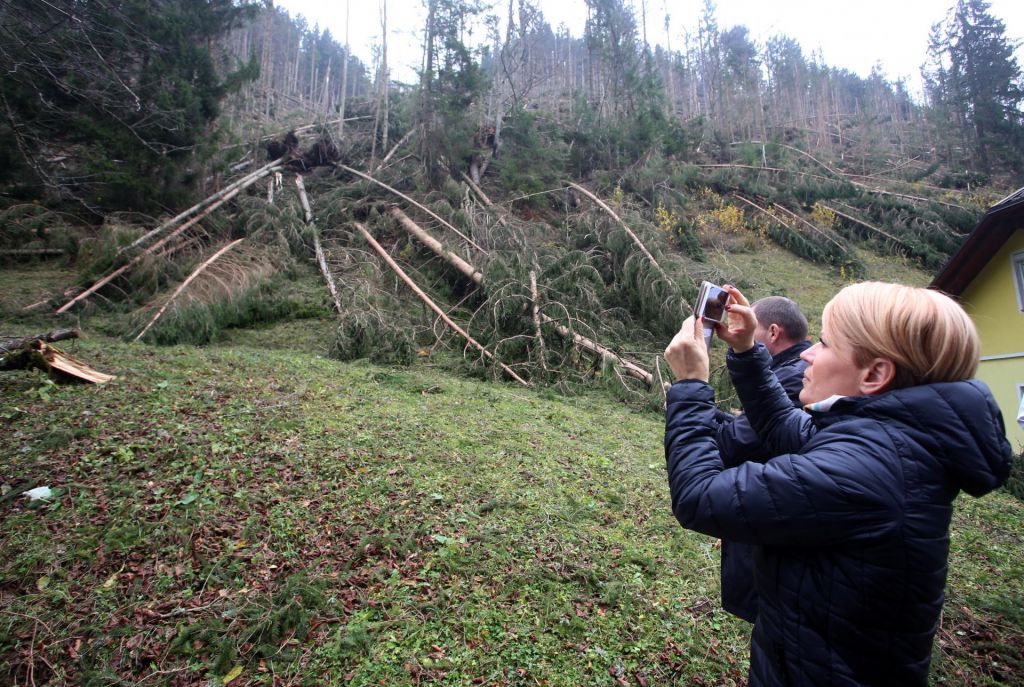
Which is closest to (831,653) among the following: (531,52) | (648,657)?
(648,657)

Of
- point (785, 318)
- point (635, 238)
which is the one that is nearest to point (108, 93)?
point (785, 318)

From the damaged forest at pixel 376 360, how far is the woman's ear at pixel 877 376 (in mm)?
2144

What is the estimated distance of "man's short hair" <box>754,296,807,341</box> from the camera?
2.30 metres

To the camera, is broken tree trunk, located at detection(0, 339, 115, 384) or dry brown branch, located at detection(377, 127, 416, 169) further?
dry brown branch, located at detection(377, 127, 416, 169)

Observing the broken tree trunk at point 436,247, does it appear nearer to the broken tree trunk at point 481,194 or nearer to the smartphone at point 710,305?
the broken tree trunk at point 481,194

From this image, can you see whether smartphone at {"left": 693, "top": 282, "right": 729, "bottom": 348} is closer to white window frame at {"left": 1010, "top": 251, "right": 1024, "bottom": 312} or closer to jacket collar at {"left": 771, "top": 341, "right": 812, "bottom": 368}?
jacket collar at {"left": 771, "top": 341, "right": 812, "bottom": 368}

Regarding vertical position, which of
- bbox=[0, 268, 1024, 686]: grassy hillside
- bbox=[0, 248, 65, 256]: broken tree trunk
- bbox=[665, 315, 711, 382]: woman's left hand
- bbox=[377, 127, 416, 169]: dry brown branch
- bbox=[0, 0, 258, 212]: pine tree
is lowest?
bbox=[0, 268, 1024, 686]: grassy hillside

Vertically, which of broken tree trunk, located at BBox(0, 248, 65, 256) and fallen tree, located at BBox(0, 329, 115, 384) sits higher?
broken tree trunk, located at BBox(0, 248, 65, 256)

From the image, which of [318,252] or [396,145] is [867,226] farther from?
[318,252]

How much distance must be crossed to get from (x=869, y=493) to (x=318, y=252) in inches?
441

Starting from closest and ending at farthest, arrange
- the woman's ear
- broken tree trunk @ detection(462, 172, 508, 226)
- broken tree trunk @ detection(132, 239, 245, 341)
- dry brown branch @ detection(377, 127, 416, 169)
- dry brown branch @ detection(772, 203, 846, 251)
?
the woman's ear, broken tree trunk @ detection(132, 239, 245, 341), broken tree trunk @ detection(462, 172, 508, 226), dry brown branch @ detection(377, 127, 416, 169), dry brown branch @ detection(772, 203, 846, 251)

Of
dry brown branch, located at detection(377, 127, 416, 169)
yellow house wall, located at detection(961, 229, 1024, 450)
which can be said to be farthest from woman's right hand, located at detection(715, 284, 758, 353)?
dry brown branch, located at detection(377, 127, 416, 169)

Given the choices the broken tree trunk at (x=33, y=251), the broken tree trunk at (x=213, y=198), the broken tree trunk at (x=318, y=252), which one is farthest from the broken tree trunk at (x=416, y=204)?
the broken tree trunk at (x=33, y=251)

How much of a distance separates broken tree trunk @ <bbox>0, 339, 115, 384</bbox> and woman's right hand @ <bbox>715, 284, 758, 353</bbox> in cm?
623
